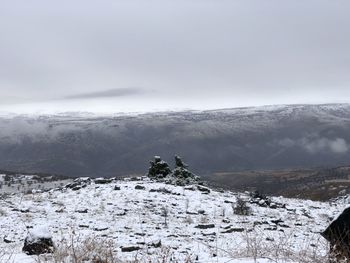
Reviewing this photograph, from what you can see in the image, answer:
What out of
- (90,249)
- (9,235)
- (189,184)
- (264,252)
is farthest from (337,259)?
(189,184)

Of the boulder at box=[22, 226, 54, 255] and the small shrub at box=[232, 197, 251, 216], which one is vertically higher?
the boulder at box=[22, 226, 54, 255]

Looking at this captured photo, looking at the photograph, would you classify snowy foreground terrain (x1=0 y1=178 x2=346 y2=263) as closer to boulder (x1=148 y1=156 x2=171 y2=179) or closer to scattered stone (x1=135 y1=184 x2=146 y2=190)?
scattered stone (x1=135 y1=184 x2=146 y2=190)

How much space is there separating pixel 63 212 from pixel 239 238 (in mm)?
8409

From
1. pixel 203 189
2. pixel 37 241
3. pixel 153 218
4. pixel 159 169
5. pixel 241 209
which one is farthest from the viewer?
pixel 159 169

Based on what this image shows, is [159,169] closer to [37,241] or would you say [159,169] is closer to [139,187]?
[139,187]

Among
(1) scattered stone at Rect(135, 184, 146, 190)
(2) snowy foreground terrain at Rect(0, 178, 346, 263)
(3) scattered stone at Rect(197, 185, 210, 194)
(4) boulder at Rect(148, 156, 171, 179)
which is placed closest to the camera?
(2) snowy foreground terrain at Rect(0, 178, 346, 263)

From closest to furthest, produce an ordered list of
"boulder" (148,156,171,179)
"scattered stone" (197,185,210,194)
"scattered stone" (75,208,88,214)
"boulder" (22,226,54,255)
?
"boulder" (22,226,54,255) → "scattered stone" (75,208,88,214) → "scattered stone" (197,185,210,194) → "boulder" (148,156,171,179)

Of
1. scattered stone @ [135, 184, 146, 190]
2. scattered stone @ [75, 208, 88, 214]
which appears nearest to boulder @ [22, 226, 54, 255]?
scattered stone @ [75, 208, 88, 214]

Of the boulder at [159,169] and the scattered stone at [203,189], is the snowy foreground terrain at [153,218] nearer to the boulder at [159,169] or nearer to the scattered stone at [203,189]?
the scattered stone at [203,189]

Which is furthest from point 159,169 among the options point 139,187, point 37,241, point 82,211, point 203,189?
point 37,241

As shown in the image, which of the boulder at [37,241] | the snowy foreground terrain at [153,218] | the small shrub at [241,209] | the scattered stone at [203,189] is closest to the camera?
A: the boulder at [37,241]

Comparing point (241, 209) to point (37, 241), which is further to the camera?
point (241, 209)

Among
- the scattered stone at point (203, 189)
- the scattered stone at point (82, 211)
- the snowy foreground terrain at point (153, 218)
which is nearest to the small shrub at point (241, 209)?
the snowy foreground terrain at point (153, 218)

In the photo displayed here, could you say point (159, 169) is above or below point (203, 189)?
above
